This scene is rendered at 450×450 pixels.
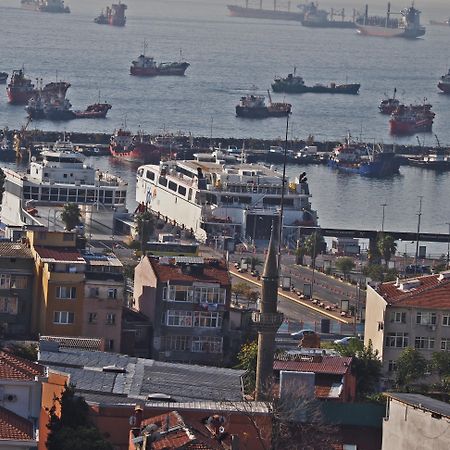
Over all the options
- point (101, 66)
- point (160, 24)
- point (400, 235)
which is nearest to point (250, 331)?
point (400, 235)

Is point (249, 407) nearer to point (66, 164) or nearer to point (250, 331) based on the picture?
point (250, 331)

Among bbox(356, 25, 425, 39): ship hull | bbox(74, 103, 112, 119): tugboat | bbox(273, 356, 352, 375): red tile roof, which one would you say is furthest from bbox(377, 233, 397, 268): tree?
bbox(356, 25, 425, 39): ship hull

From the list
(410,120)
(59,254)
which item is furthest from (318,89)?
(59,254)

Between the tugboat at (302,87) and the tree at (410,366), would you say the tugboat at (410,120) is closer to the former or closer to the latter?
the tugboat at (302,87)

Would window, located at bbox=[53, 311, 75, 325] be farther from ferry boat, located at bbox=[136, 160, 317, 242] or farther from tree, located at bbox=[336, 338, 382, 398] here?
ferry boat, located at bbox=[136, 160, 317, 242]

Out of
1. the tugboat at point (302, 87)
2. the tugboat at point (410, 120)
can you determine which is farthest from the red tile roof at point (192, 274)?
the tugboat at point (302, 87)

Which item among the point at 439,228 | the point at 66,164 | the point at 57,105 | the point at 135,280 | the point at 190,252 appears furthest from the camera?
the point at 57,105
